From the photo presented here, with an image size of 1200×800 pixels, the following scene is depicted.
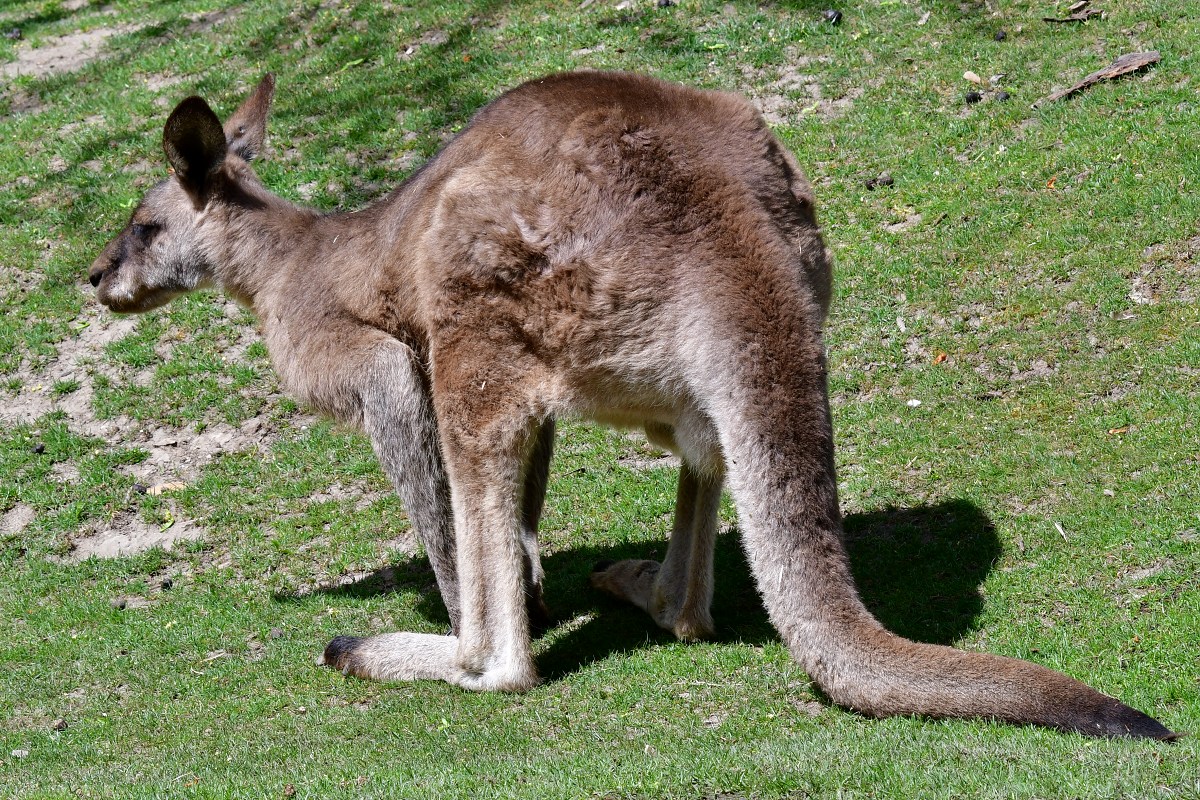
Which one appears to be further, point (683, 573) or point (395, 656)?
point (683, 573)

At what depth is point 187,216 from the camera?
6.26 m

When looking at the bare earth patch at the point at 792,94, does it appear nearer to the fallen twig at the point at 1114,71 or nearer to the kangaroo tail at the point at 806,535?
the fallen twig at the point at 1114,71

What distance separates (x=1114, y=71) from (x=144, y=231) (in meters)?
6.95

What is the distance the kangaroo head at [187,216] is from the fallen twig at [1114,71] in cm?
579

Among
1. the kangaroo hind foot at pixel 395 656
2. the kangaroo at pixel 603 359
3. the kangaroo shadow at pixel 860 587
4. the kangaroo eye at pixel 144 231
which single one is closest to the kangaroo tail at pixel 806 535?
the kangaroo at pixel 603 359

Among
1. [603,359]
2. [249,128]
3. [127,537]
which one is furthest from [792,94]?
[127,537]

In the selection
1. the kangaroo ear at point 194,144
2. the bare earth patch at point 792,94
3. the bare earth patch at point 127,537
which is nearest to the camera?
the kangaroo ear at point 194,144

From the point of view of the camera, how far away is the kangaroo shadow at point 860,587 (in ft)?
17.2

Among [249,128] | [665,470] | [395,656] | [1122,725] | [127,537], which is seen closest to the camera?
[1122,725]

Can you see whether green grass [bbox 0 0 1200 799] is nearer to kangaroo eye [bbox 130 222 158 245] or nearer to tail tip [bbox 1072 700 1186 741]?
tail tip [bbox 1072 700 1186 741]

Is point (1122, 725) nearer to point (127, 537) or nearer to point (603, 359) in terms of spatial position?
point (603, 359)

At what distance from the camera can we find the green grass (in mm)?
4383

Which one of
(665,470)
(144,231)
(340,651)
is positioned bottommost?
(665,470)

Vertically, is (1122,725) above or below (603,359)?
below
